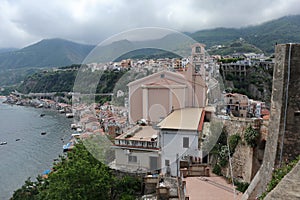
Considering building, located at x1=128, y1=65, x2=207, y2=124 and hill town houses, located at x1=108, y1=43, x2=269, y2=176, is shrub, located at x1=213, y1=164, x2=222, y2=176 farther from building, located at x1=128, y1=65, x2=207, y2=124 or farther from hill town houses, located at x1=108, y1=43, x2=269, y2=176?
building, located at x1=128, y1=65, x2=207, y2=124

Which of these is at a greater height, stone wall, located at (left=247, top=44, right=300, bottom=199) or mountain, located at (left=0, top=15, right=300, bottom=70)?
mountain, located at (left=0, top=15, right=300, bottom=70)

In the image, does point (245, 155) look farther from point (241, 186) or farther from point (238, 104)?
point (238, 104)

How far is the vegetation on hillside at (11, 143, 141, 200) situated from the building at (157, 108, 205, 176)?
0.87 metres

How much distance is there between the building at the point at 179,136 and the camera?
4066 mm

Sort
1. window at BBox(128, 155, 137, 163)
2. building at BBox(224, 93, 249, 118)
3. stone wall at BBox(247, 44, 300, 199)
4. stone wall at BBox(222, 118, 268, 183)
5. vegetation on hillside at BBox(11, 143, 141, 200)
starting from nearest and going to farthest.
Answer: stone wall at BBox(247, 44, 300, 199), stone wall at BBox(222, 118, 268, 183), vegetation on hillside at BBox(11, 143, 141, 200), window at BBox(128, 155, 137, 163), building at BBox(224, 93, 249, 118)

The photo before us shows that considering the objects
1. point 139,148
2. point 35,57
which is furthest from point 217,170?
point 35,57

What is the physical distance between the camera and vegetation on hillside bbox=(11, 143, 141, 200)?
4.39m

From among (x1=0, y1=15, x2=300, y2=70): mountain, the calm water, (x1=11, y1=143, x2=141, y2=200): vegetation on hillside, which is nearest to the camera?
(x1=0, y1=15, x2=300, y2=70): mountain

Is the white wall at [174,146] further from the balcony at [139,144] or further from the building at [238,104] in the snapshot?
the building at [238,104]

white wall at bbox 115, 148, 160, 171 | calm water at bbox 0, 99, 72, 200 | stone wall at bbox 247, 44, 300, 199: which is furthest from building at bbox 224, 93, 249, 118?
stone wall at bbox 247, 44, 300, 199

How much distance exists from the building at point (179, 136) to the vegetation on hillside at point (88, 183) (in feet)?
2.85

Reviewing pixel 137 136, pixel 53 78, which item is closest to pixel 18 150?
pixel 137 136

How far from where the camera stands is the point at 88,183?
14.8ft

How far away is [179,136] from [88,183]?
190 cm
